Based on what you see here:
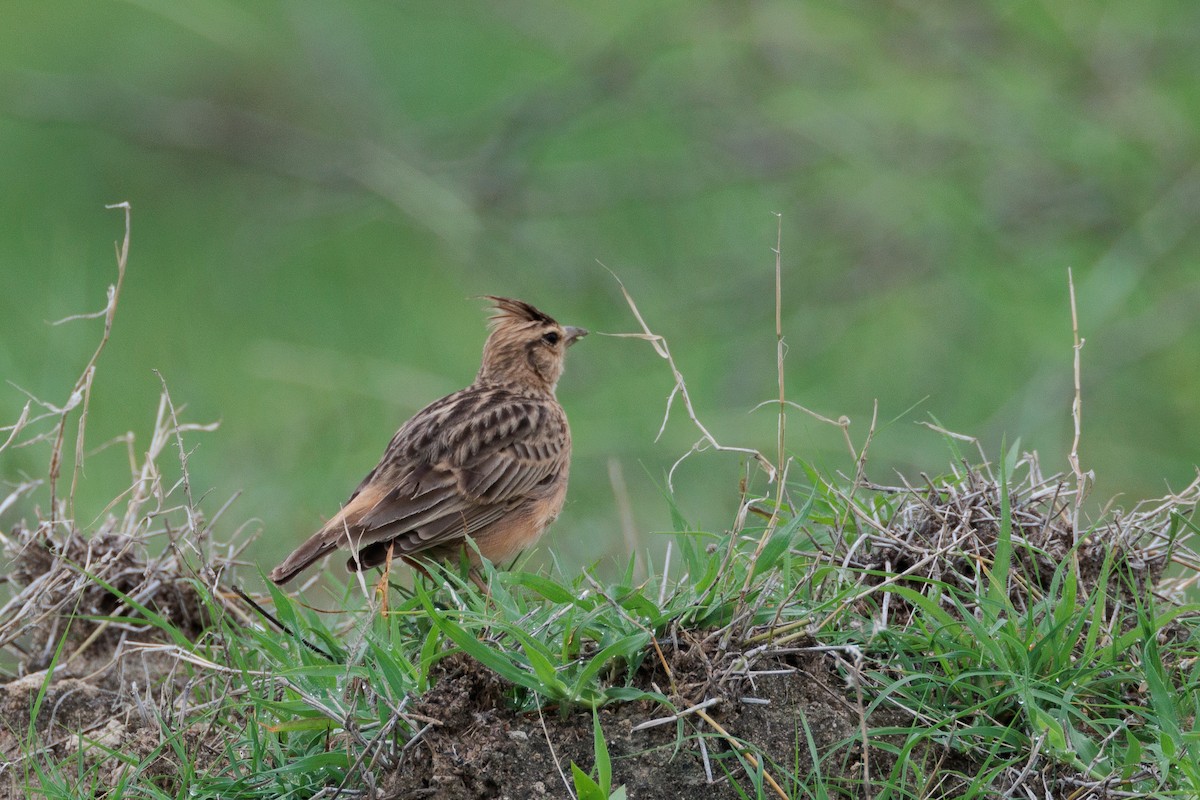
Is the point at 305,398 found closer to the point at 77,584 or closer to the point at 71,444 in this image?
the point at 71,444

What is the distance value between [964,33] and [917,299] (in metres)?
2.20

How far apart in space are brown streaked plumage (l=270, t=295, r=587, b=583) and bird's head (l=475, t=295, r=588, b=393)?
0.08 meters

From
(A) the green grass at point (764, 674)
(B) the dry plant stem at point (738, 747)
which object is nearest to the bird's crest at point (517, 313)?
(A) the green grass at point (764, 674)

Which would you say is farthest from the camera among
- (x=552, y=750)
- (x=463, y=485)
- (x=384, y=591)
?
(x=463, y=485)

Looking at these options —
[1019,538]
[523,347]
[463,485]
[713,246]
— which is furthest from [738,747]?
[713,246]

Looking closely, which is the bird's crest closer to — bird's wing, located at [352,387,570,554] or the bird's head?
the bird's head

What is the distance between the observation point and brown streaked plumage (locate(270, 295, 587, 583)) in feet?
18.2

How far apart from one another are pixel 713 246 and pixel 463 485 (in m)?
7.44

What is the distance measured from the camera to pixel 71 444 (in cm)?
1038

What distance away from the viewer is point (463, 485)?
611cm

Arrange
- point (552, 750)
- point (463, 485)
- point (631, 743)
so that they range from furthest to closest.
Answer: point (463, 485) < point (631, 743) < point (552, 750)

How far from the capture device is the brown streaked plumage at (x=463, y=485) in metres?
5.56

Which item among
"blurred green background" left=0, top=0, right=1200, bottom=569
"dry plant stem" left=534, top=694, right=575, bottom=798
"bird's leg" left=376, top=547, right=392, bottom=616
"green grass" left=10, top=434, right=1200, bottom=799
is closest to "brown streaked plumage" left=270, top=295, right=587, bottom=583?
"bird's leg" left=376, top=547, right=392, bottom=616

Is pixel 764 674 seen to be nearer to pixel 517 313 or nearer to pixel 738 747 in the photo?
pixel 738 747
